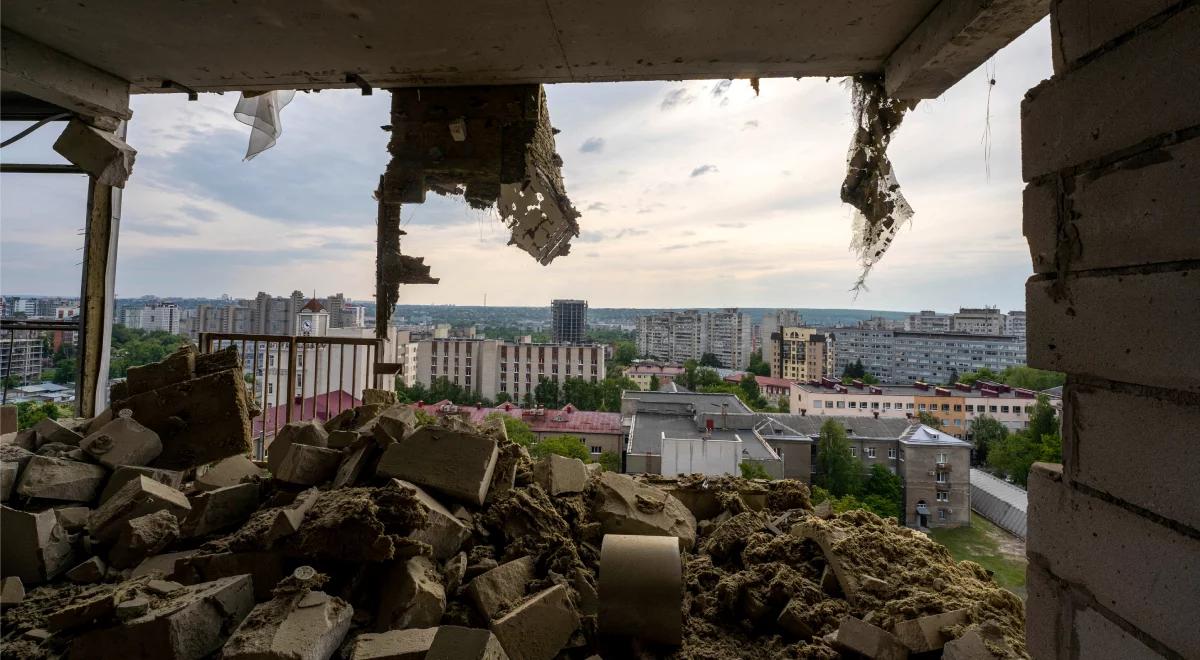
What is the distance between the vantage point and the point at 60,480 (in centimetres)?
255

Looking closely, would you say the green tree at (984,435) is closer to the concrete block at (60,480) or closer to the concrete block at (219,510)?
the concrete block at (219,510)

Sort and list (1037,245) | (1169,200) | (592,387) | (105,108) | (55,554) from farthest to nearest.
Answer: (592,387) → (105,108) → (55,554) → (1037,245) → (1169,200)

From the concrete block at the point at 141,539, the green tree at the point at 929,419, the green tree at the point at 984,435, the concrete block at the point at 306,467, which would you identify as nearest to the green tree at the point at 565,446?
the green tree at the point at 929,419

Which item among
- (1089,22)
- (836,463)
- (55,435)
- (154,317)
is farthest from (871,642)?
(154,317)

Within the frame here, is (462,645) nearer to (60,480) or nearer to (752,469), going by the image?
(60,480)

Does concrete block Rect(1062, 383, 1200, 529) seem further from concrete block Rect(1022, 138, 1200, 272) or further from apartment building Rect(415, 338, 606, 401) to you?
apartment building Rect(415, 338, 606, 401)

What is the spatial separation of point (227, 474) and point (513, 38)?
2.84m

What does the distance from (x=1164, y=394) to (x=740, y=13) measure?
86.2 inches

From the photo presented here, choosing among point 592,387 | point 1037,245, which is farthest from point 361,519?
point 592,387

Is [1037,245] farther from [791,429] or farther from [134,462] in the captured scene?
[791,429]

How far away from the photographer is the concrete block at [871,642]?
1572 millimetres

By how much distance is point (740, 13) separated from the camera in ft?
7.88

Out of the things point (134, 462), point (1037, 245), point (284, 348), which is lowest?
point (134, 462)

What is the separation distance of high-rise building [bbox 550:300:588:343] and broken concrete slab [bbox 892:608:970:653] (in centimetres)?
3221
